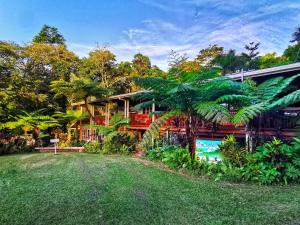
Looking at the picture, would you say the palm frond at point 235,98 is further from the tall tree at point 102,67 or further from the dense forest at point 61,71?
the tall tree at point 102,67

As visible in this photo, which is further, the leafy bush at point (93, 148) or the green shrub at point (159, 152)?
the leafy bush at point (93, 148)

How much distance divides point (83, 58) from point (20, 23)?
10.1m

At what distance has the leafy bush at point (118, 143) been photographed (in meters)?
12.6

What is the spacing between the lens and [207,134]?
365 inches

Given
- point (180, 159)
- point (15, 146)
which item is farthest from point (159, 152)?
point (15, 146)

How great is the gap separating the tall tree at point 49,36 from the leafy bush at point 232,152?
23.3m

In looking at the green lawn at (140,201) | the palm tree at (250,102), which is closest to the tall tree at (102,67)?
the palm tree at (250,102)

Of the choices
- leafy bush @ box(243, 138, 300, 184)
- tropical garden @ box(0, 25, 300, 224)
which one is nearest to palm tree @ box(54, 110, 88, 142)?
tropical garden @ box(0, 25, 300, 224)

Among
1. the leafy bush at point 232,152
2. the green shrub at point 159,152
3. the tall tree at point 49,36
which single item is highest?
the tall tree at point 49,36

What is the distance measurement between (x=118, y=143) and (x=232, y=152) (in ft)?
24.4

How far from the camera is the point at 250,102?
7.37 meters

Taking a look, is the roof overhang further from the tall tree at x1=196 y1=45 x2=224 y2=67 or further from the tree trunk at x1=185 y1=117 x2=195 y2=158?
the tall tree at x1=196 y1=45 x2=224 y2=67

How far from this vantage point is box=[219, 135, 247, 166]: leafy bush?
6645mm

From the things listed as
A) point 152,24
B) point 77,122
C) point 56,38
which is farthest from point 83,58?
point 152,24
